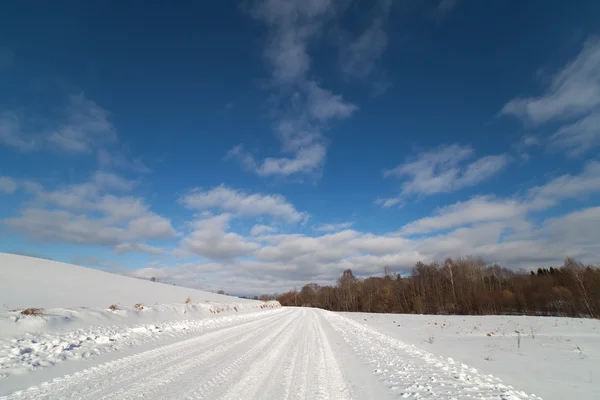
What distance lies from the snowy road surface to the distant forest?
57282 mm

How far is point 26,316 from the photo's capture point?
1032 centimetres

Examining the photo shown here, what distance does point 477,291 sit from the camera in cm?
6506

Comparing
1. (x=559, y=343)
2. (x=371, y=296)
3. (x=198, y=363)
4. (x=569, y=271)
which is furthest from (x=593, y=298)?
(x=198, y=363)

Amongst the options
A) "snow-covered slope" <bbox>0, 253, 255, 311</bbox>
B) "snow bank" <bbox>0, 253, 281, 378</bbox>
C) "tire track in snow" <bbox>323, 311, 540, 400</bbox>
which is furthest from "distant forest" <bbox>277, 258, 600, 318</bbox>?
"snow-covered slope" <bbox>0, 253, 255, 311</bbox>

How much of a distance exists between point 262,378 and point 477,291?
74.0 metres

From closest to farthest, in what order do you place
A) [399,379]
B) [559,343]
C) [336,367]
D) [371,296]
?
1. [399,379]
2. [336,367]
3. [559,343]
4. [371,296]

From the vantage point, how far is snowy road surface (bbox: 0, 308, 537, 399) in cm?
533

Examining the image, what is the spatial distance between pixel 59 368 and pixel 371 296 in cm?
9334

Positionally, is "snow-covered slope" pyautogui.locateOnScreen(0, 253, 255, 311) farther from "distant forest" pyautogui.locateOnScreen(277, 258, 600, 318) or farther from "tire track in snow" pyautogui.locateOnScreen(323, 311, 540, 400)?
"distant forest" pyautogui.locateOnScreen(277, 258, 600, 318)

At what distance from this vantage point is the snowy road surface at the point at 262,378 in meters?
5.33

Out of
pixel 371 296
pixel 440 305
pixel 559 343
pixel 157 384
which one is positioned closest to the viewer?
pixel 157 384

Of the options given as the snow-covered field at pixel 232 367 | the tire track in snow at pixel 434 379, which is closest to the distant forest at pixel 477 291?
the snow-covered field at pixel 232 367

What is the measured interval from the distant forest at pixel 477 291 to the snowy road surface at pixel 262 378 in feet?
188

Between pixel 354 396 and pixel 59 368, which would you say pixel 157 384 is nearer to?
pixel 59 368
